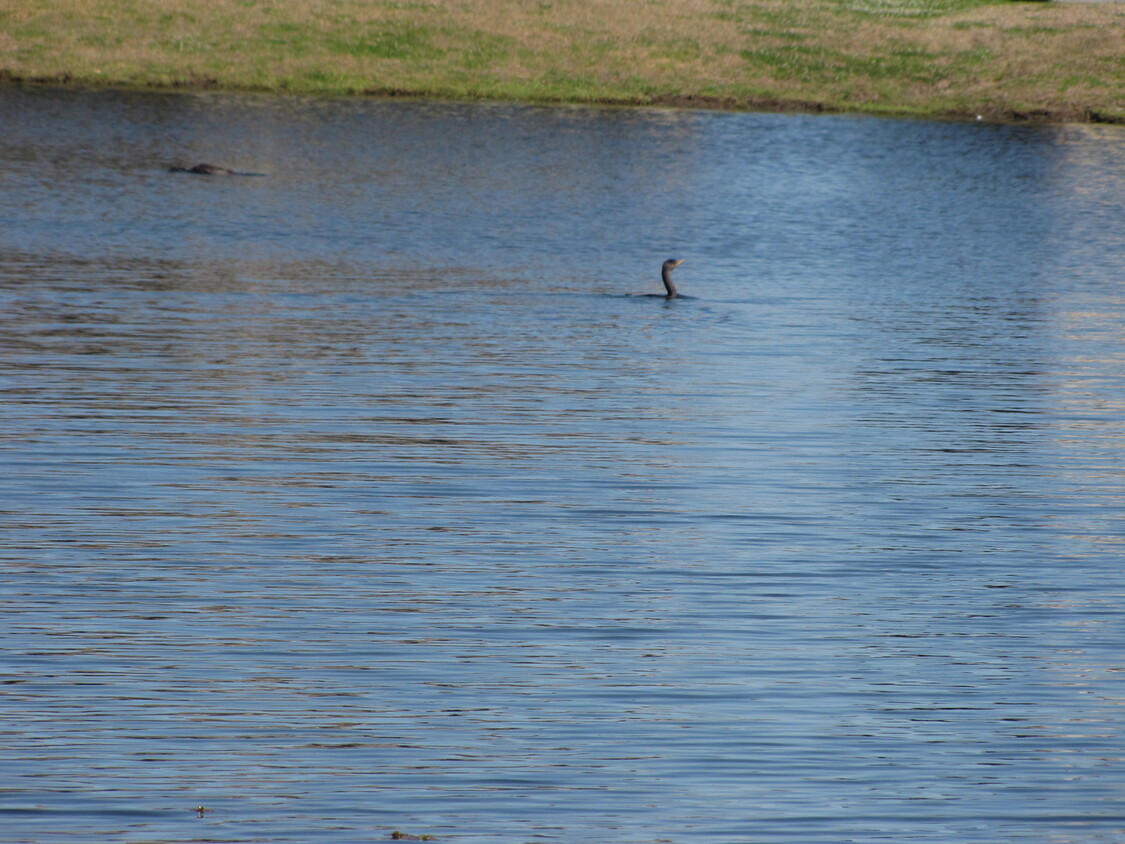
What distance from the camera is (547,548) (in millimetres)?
10203

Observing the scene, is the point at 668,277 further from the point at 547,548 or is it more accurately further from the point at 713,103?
the point at 713,103

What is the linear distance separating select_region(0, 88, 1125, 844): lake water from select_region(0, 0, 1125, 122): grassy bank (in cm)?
3016

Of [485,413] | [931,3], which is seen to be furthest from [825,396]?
[931,3]

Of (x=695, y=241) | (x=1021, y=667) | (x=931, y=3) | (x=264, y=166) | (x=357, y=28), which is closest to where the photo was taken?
(x=1021, y=667)

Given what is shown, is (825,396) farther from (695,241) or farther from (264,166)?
(264,166)

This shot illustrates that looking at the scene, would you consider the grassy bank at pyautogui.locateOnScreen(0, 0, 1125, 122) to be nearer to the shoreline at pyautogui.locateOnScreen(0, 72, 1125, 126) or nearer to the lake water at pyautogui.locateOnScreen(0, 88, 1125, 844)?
the shoreline at pyautogui.locateOnScreen(0, 72, 1125, 126)

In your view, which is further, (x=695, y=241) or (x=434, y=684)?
(x=695, y=241)

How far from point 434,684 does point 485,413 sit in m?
6.65

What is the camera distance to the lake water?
671cm

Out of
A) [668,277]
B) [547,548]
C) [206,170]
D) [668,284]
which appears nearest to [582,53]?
[206,170]

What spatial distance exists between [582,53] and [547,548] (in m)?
49.3

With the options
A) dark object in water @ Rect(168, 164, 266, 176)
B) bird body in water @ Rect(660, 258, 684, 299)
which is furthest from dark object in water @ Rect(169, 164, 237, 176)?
bird body in water @ Rect(660, 258, 684, 299)

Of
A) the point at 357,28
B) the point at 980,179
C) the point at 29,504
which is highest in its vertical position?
the point at 357,28

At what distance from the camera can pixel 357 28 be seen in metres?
57.8
